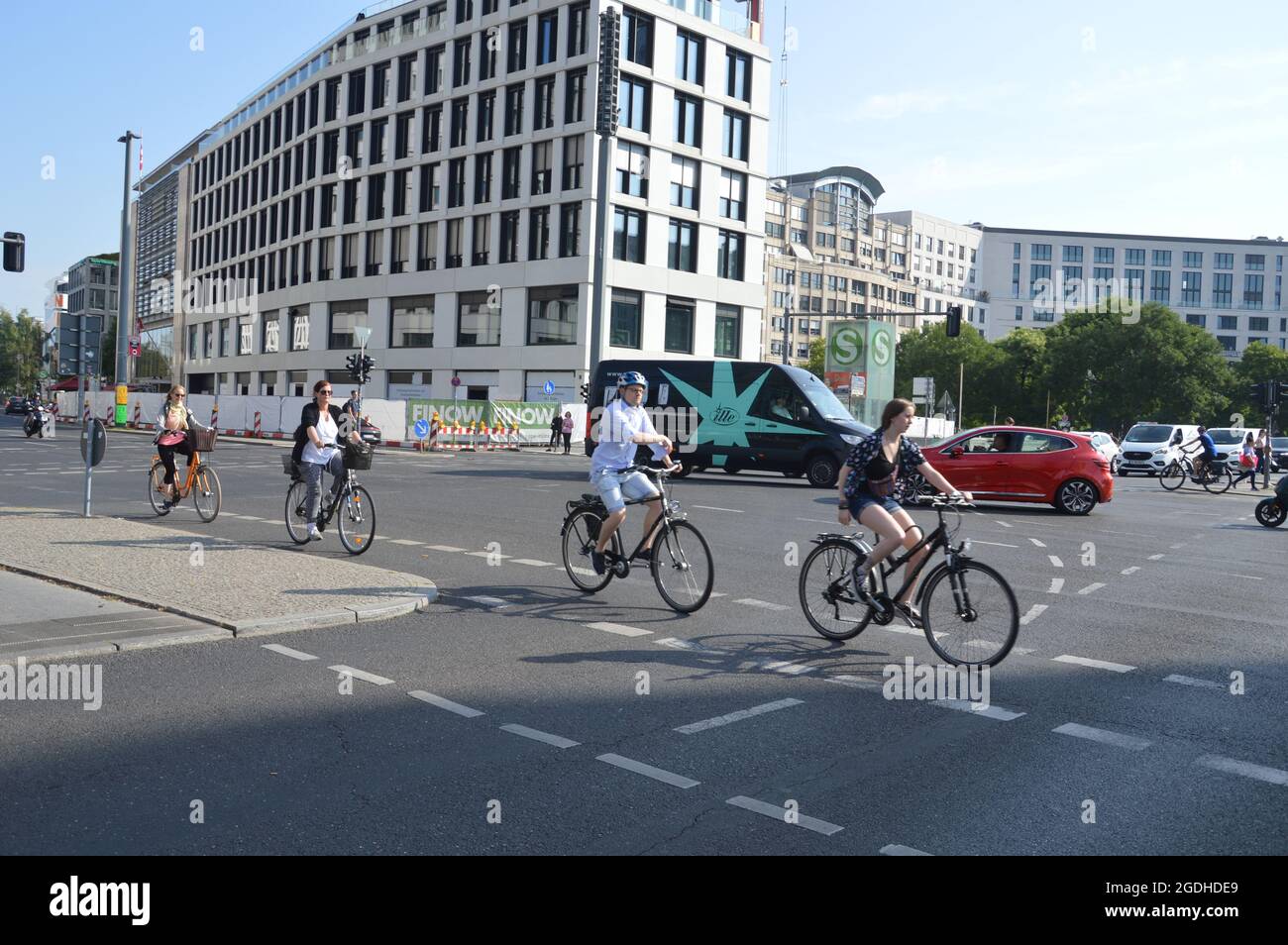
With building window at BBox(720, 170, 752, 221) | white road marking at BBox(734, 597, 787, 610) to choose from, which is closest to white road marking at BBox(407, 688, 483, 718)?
white road marking at BBox(734, 597, 787, 610)

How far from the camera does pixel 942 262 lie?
129375mm

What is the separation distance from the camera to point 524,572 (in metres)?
10.8

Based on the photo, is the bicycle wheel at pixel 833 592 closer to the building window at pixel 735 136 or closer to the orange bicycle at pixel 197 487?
the orange bicycle at pixel 197 487

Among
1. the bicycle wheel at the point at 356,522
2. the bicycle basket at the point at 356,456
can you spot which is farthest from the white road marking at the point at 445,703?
the bicycle basket at the point at 356,456

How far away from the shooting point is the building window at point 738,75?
56.2 meters

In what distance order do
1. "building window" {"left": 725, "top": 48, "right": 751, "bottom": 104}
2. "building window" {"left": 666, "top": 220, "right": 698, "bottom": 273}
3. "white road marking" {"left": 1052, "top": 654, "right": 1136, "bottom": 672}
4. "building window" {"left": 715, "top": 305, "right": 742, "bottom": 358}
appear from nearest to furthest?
"white road marking" {"left": 1052, "top": 654, "right": 1136, "bottom": 672}, "building window" {"left": 666, "top": 220, "right": 698, "bottom": 273}, "building window" {"left": 725, "top": 48, "right": 751, "bottom": 104}, "building window" {"left": 715, "top": 305, "right": 742, "bottom": 358}

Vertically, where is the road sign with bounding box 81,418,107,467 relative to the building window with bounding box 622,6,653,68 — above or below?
below

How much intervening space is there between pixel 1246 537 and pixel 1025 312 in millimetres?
120179

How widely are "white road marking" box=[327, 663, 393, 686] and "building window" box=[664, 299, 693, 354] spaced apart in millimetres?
47410

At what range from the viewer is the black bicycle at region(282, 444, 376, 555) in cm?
1182

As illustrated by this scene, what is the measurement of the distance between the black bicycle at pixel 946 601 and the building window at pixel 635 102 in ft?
152

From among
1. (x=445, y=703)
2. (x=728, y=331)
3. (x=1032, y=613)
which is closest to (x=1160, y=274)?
(x=728, y=331)

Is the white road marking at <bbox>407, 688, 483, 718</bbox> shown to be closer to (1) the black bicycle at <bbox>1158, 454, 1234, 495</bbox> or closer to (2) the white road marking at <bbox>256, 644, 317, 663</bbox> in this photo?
(2) the white road marking at <bbox>256, 644, 317, 663</bbox>
